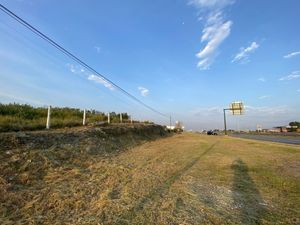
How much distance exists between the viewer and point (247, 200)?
559 centimetres

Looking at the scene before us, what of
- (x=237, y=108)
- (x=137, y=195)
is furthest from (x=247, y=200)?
(x=237, y=108)

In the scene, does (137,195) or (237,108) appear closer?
(137,195)

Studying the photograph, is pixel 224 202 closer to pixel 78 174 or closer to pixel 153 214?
pixel 153 214

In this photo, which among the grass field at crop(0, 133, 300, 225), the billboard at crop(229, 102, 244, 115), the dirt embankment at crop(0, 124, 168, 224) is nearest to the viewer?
the grass field at crop(0, 133, 300, 225)

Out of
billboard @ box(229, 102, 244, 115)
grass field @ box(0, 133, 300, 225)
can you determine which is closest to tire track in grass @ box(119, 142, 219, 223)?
grass field @ box(0, 133, 300, 225)

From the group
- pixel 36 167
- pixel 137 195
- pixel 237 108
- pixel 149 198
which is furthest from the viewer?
pixel 237 108

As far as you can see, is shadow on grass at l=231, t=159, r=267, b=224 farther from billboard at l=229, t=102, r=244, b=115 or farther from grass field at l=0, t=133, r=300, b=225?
billboard at l=229, t=102, r=244, b=115

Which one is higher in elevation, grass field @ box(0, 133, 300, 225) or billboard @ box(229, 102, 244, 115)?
billboard @ box(229, 102, 244, 115)

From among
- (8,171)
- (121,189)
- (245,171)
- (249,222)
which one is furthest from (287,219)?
(8,171)

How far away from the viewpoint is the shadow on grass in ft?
14.9

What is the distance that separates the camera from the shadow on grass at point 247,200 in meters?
4.54

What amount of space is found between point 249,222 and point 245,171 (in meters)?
5.47

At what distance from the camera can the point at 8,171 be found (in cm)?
630

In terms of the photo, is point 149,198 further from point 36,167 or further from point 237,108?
point 237,108
